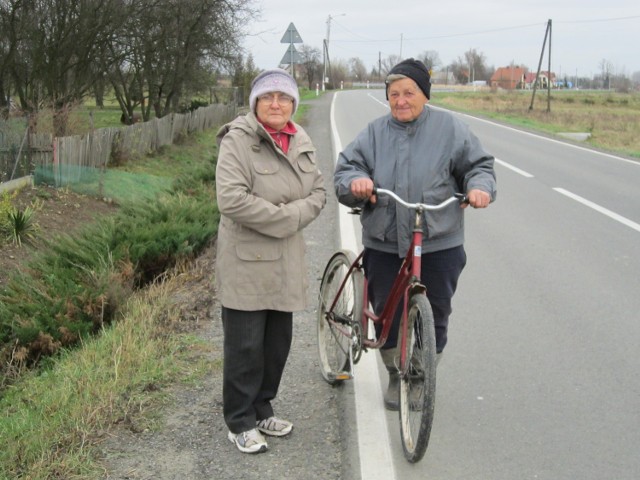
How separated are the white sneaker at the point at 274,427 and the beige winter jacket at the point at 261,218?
0.60 meters

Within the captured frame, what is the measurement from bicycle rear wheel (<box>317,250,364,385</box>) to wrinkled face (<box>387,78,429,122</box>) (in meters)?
0.93

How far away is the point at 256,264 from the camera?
3.57 metres

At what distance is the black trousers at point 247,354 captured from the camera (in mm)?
3641

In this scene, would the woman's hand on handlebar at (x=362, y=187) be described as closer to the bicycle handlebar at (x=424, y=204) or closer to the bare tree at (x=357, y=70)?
the bicycle handlebar at (x=424, y=204)

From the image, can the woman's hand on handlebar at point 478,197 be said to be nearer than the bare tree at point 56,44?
Yes

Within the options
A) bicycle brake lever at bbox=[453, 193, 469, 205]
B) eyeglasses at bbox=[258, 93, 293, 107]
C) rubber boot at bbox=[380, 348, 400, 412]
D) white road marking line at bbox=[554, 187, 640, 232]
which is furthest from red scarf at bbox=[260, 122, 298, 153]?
white road marking line at bbox=[554, 187, 640, 232]

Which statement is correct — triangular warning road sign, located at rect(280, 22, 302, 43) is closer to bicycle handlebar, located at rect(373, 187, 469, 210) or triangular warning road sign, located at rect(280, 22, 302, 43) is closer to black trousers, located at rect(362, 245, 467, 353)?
black trousers, located at rect(362, 245, 467, 353)

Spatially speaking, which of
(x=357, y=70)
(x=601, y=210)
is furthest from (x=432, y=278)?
(x=357, y=70)

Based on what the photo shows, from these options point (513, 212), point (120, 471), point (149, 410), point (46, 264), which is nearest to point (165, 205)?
point (46, 264)

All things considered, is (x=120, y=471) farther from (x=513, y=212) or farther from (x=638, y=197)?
(x=638, y=197)

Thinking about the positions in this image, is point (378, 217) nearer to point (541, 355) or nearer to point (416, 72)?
point (416, 72)

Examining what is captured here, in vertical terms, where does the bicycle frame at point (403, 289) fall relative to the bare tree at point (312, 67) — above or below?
below

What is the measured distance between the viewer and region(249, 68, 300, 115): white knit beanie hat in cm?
354

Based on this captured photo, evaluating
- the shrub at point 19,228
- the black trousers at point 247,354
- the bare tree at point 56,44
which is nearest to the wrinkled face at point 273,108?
the black trousers at point 247,354
